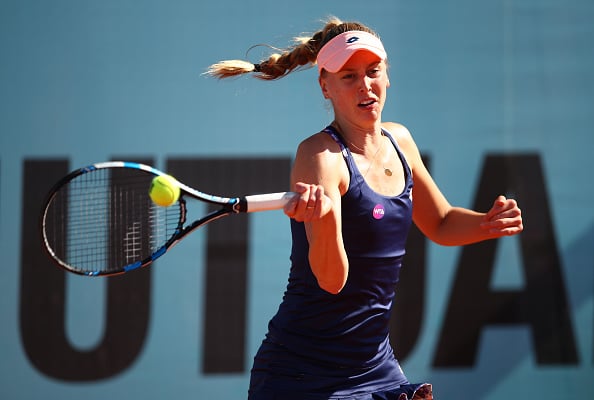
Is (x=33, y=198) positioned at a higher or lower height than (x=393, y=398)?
higher

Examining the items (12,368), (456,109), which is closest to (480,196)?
(456,109)

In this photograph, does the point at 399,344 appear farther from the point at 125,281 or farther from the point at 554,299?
the point at 125,281

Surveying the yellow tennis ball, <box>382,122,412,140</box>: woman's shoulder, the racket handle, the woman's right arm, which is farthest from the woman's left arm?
the yellow tennis ball

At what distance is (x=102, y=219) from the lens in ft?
11.8

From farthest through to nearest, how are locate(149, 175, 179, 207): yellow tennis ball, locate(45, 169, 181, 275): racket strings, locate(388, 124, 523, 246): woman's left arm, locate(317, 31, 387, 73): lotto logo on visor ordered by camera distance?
locate(45, 169, 181, 275): racket strings, locate(388, 124, 523, 246): woman's left arm, locate(317, 31, 387, 73): lotto logo on visor, locate(149, 175, 179, 207): yellow tennis ball

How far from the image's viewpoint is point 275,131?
426cm

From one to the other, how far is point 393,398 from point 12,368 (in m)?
2.29

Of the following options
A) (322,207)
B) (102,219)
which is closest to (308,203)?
(322,207)

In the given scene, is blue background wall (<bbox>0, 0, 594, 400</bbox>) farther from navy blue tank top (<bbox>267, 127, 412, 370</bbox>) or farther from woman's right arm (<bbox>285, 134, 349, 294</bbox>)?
woman's right arm (<bbox>285, 134, 349, 294</bbox>)

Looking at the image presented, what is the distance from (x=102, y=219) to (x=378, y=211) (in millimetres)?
1549

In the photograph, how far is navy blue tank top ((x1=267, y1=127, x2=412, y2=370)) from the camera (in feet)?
7.88

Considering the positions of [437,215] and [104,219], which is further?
[104,219]

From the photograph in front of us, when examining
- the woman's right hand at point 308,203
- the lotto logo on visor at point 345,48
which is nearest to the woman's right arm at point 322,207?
the woman's right hand at point 308,203

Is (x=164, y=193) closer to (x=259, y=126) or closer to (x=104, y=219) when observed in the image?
(x=104, y=219)
